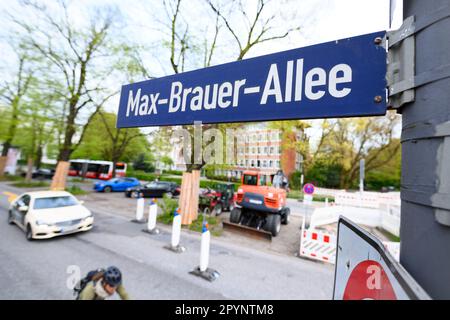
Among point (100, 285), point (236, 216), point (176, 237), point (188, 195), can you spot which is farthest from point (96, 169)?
point (100, 285)

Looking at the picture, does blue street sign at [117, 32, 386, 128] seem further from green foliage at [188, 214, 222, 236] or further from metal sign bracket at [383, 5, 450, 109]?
green foliage at [188, 214, 222, 236]

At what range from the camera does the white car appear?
557 centimetres

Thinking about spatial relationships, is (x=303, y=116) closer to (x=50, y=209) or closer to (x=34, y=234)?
(x=34, y=234)

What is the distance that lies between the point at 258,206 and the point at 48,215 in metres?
6.92

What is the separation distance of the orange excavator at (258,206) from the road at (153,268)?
3.98ft

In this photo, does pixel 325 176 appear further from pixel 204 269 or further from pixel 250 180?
pixel 204 269

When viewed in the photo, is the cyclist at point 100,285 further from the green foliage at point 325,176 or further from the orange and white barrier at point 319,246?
the green foliage at point 325,176

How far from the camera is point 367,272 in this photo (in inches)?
32.2

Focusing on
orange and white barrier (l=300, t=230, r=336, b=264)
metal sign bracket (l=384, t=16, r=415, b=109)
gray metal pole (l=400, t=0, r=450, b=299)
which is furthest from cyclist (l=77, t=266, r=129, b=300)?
orange and white barrier (l=300, t=230, r=336, b=264)

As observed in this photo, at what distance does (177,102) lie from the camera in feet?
5.14

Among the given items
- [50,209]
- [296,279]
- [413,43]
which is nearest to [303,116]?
[413,43]

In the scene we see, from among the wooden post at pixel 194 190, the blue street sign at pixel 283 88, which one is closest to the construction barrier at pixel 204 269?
the blue street sign at pixel 283 88

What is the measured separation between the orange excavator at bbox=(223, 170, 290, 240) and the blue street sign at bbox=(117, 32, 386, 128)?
20.5 ft

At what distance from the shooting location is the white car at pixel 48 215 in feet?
18.3
